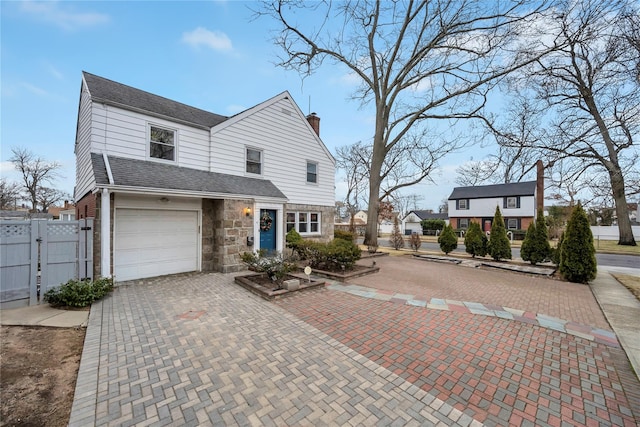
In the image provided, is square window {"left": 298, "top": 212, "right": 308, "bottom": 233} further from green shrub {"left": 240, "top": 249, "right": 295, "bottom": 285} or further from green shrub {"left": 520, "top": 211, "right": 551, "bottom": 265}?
green shrub {"left": 520, "top": 211, "right": 551, "bottom": 265}

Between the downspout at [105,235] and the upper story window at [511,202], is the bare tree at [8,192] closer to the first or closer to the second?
the downspout at [105,235]

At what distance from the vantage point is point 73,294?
5230 millimetres

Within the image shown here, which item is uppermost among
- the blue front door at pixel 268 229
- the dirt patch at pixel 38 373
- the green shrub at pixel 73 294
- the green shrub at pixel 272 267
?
the blue front door at pixel 268 229

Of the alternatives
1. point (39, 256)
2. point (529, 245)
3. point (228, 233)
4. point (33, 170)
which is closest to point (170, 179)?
point (228, 233)

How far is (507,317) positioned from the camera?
4988 mm

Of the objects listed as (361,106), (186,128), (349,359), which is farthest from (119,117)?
(361,106)

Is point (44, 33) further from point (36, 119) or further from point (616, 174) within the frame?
point (616, 174)

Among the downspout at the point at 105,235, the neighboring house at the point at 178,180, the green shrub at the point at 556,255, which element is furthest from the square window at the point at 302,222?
the green shrub at the point at 556,255

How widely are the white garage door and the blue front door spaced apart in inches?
91.7

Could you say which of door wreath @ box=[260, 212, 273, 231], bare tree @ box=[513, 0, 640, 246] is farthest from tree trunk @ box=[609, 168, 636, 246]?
door wreath @ box=[260, 212, 273, 231]

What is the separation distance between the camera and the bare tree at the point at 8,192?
3119 cm

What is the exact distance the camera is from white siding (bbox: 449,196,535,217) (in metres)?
30.1

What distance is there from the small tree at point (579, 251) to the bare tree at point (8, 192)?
2061 inches

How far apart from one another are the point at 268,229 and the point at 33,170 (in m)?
41.2
